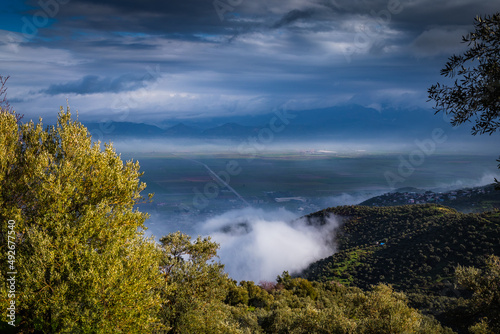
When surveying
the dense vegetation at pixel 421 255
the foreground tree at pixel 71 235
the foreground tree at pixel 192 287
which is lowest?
the dense vegetation at pixel 421 255

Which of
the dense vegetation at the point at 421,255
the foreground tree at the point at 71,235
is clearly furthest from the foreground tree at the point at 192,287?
the dense vegetation at the point at 421,255


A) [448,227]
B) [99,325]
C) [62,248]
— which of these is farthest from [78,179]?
[448,227]

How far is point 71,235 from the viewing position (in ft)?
53.0

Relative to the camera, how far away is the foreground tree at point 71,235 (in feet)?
49.3

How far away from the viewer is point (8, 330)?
55.8 feet

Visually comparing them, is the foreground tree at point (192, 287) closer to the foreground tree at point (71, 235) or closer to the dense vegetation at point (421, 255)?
the foreground tree at point (71, 235)

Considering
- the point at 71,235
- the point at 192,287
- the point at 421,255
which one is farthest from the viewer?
the point at 421,255

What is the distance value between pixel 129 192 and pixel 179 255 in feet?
31.9

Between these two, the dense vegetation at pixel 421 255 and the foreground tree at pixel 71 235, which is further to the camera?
the dense vegetation at pixel 421 255

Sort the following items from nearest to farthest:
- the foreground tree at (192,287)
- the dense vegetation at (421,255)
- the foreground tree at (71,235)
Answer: the foreground tree at (71,235) < the foreground tree at (192,287) < the dense vegetation at (421,255)

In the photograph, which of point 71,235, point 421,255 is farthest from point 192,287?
point 421,255

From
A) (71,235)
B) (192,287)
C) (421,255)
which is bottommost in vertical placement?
(421,255)

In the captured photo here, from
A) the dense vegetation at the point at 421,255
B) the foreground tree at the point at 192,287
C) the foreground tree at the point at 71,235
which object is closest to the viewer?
the foreground tree at the point at 71,235

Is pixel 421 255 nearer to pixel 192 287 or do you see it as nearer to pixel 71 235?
pixel 192 287
